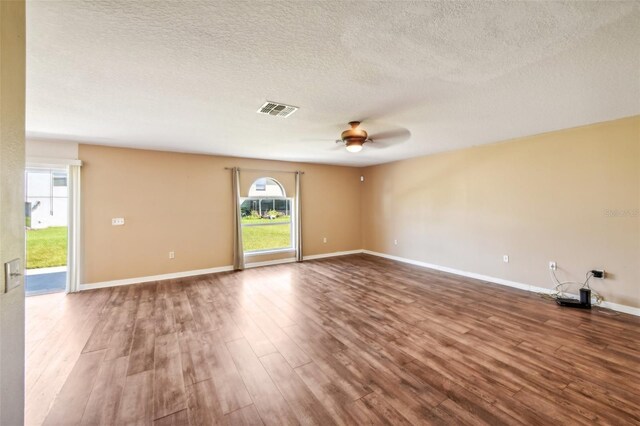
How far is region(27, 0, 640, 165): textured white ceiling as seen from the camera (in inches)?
59.2

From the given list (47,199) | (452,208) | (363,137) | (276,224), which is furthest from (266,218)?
(452,208)

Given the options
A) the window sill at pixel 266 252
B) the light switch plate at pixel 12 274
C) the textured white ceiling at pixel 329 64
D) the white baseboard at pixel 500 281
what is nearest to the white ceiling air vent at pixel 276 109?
the textured white ceiling at pixel 329 64

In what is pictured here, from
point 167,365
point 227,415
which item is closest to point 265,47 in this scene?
point 227,415

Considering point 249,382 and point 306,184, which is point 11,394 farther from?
point 306,184

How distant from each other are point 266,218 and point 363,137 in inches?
145

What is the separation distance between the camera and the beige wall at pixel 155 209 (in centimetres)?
454

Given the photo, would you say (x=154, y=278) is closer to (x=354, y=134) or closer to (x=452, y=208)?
(x=354, y=134)

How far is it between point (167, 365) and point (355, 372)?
1679mm

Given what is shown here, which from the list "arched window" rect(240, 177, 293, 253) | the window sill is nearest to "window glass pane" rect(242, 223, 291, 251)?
"arched window" rect(240, 177, 293, 253)

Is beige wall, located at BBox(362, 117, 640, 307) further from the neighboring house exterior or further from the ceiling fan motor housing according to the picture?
the neighboring house exterior

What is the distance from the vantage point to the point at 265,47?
1.82m

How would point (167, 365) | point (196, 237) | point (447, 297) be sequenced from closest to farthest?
point (167, 365)
point (447, 297)
point (196, 237)

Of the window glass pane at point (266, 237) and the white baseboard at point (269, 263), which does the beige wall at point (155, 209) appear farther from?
the window glass pane at point (266, 237)

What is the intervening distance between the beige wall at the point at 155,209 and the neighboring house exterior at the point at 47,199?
1.89 ft
